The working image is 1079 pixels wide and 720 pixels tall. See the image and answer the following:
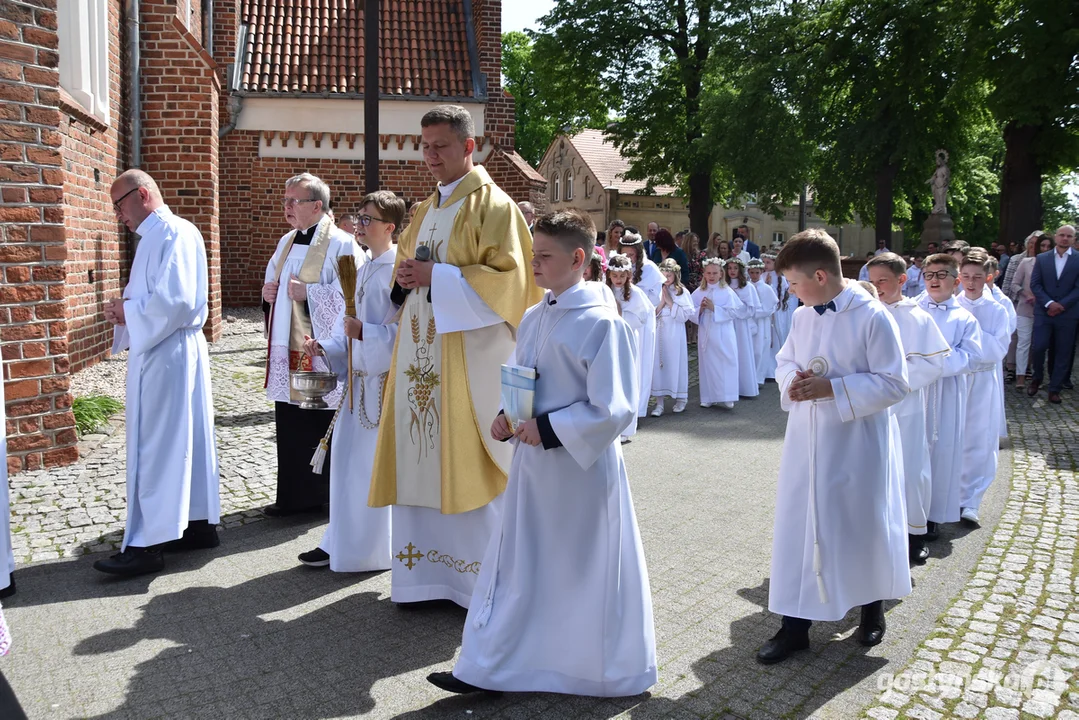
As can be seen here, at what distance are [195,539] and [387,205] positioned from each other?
7.53 ft

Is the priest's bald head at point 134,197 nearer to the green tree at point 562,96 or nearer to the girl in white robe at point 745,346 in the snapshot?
the girl in white robe at point 745,346

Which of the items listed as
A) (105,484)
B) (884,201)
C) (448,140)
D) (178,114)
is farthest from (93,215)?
(884,201)

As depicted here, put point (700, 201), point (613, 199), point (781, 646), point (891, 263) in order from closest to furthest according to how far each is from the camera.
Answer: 1. point (781, 646)
2. point (891, 263)
3. point (700, 201)
4. point (613, 199)

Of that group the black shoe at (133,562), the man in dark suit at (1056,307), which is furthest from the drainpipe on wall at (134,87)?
the man in dark suit at (1056,307)

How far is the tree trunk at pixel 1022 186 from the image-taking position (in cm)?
2136

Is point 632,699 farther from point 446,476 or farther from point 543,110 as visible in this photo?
point 543,110

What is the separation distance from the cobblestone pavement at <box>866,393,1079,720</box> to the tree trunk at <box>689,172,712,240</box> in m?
23.7

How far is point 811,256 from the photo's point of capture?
4.16 m

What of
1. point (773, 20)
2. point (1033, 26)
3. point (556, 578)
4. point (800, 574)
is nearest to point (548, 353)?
point (556, 578)

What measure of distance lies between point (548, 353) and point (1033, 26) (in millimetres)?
20007

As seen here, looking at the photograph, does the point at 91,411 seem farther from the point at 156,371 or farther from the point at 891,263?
the point at 891,263

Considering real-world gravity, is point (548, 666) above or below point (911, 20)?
below

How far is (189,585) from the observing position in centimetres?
496

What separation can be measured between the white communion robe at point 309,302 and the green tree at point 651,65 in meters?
24.4
